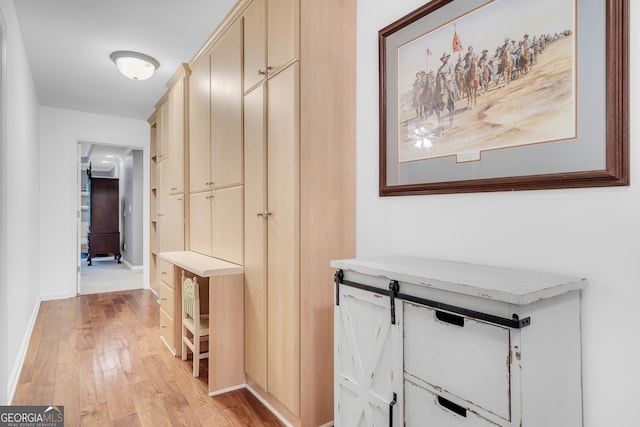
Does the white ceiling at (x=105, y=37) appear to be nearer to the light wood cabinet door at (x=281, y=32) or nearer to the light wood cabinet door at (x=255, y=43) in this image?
the light wood cabinet door at (x=255, y=43)

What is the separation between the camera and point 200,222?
10.2 ft

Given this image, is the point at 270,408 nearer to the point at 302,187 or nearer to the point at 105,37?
the point at 302,187

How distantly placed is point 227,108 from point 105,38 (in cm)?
132

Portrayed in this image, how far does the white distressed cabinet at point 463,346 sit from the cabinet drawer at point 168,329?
1.98 m

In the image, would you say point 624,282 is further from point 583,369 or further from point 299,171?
point 299,171

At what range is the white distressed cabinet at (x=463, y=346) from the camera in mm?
938

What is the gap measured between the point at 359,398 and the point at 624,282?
98cm

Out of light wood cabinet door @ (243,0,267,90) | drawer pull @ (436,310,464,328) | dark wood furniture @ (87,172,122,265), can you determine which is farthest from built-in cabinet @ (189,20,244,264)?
dark wood furniture @ (87,172,122,265)

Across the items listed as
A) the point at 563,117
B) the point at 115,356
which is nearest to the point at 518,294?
the point at 563,117

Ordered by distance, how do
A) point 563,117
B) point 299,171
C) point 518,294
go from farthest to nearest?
1. point 299,171
2. point 563,117
3. point 518,294

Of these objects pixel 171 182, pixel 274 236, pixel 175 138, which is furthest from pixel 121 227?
pixel 274 236

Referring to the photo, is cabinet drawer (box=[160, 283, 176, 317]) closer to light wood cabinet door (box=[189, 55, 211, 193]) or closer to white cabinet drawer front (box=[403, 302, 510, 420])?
light wood cabinet door (box=[189, 55, 211, 193])

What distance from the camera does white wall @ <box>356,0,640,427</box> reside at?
103 cm

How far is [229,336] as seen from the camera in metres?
2.34
